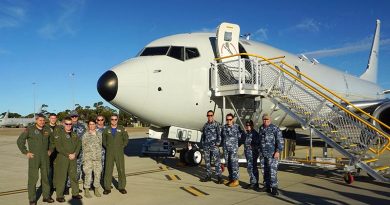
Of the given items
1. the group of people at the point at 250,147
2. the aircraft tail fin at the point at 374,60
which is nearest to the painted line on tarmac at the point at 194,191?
the group of people at the point at 250,147

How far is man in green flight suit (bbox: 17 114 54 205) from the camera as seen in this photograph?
24.0 feet

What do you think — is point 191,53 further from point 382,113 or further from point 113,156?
point 382,113

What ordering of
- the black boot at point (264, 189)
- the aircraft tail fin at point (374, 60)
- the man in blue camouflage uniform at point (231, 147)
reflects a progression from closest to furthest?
the black boot at point (264, 189) < the man in blue camouflage uniform at point (231, 147) < the aircraft tail fin at point (374, 60)

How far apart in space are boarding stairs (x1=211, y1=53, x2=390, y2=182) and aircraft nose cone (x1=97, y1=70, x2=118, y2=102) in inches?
122

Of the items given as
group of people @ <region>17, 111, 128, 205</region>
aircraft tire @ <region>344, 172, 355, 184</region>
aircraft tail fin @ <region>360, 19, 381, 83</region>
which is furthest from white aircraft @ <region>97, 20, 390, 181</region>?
aircraft tail fin @ <region>360, 19, 381, 83</region>

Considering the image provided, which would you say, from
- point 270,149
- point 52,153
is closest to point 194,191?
point 270,149

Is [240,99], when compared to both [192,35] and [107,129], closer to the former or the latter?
[192,35]

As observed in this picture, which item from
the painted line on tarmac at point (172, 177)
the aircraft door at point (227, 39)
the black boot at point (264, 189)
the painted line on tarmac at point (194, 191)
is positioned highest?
the aircraft door at point (227, 39)

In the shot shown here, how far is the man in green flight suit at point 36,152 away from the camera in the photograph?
7.30 m

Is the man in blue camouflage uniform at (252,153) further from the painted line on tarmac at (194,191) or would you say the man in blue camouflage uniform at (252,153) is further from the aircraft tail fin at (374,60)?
the aircraft tail fin at (374,60)

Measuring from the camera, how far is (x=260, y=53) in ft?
45.1

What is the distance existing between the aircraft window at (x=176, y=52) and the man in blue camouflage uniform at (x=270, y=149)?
4105mm

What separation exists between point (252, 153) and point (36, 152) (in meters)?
4.96

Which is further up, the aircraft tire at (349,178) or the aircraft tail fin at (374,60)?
the aircraft tail fin at (374,60)
